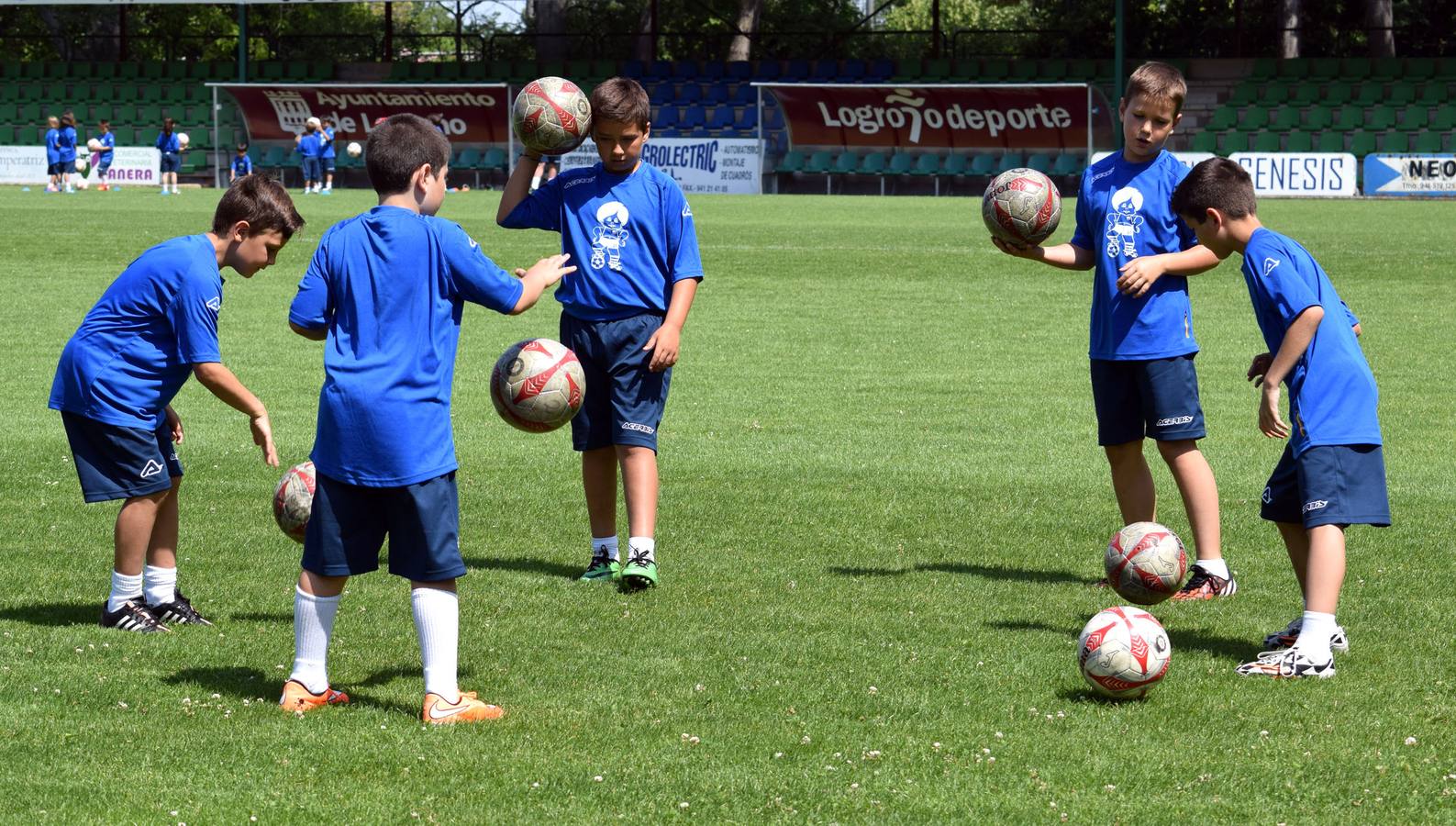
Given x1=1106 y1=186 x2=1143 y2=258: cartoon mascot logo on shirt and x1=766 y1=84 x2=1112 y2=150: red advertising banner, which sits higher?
x1=766 y1=84 x2=1112 y2=150: red advertising banner

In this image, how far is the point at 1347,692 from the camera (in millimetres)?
5336

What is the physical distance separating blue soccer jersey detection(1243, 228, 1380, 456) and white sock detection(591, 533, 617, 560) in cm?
280

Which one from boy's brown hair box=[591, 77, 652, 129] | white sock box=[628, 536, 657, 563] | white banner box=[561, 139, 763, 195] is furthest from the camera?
white banner box=[561, 139, 763, 195]

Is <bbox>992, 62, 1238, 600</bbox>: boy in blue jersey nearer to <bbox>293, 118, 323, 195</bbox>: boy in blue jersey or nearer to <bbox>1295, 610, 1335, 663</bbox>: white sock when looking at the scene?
<bbox>1295, 610, 1335, 663</bbox>: white sock

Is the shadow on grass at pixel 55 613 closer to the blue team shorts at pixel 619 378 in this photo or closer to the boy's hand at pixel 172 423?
the boy's hand at pixel 172 423

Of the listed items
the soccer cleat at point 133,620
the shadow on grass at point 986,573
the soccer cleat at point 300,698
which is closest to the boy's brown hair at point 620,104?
the shadow on grass at point 986,573

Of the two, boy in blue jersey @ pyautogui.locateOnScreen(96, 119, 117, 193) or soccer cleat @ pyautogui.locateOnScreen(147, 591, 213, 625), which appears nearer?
soccer cleat @ pyautogui.locateOnScreen(147, 591, 213, 625)

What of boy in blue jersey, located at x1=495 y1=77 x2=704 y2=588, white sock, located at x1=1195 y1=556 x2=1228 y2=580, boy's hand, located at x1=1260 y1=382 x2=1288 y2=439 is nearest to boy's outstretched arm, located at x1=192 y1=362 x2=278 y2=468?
boy in blue jersey, located at x1=495 y1=77 x2=704 y2=588

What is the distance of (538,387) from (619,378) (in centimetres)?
117

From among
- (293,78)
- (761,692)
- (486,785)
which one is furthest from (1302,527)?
(293,78)

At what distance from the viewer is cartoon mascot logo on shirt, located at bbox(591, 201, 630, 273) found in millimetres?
6816

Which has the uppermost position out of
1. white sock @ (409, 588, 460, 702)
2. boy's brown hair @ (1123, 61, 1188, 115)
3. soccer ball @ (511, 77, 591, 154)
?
boy's brown hair @ (1123, 61, 1188, 115)

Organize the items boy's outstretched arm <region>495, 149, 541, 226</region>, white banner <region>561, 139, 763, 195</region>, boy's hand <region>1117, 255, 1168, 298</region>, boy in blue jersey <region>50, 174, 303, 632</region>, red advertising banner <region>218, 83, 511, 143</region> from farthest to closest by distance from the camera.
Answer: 1. red advertising banner <region>218, 83, 511, 143</region>
2. white banner <region>561, 139, 763, 195</region>
3. boy's outstretched arm <region>495, 149, 541, 226</region>
4. boy's hand <region>1117, 255, 1168, 298</region>
5. boy in blue jersey <region>50, 174, 303, 632</region>

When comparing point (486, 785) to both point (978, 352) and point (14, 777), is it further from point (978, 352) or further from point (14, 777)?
point (978, 352)
